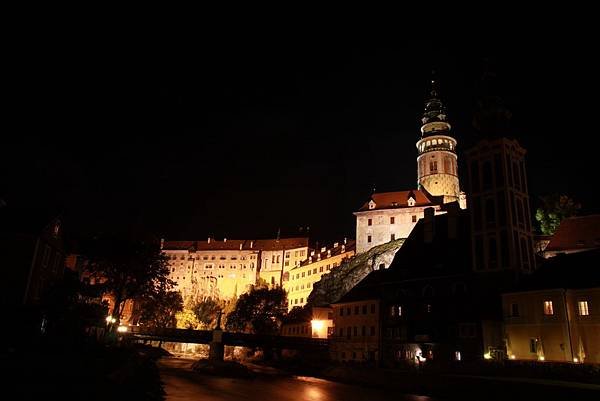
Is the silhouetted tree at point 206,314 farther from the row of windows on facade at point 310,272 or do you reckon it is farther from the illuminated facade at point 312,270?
the row of windows on facade at point 310,272

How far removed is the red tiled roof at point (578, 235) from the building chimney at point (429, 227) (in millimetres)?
12827

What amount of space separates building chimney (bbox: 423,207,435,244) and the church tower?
160ft

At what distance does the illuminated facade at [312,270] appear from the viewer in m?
104

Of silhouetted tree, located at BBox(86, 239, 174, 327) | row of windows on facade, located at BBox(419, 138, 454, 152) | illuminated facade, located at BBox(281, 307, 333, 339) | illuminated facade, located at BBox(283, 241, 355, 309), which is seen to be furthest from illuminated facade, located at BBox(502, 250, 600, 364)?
row of windows on facade, located at BBox(419, 138, 454, 152)

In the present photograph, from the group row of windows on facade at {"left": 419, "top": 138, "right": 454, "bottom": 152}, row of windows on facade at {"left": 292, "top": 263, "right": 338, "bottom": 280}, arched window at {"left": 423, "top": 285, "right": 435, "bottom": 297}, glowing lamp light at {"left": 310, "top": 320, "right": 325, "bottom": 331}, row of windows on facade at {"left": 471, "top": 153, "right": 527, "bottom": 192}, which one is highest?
row of windows on facade at {"left": 419, "top": 138, "right": 454, "bottom": 152}

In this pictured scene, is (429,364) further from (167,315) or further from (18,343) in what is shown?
(167,315)

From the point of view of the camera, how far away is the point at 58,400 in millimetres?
16438

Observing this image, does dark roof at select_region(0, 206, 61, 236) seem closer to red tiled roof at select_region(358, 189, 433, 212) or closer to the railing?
the railing

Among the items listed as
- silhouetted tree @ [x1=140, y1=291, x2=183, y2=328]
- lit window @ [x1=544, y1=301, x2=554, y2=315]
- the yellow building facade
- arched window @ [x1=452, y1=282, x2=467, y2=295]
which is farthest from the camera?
silhouetted tree @ [x1=140, y1=291, x2=183, y2=328]

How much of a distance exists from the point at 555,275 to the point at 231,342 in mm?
41115

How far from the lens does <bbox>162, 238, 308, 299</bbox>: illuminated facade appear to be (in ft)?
452

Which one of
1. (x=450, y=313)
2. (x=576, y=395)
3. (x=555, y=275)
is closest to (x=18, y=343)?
(x=576, y=395)

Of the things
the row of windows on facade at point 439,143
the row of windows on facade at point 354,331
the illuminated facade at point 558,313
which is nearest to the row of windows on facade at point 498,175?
the illuminated facade at point 558,313

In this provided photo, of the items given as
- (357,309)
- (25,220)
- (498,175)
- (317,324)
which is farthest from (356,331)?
(25,220)
